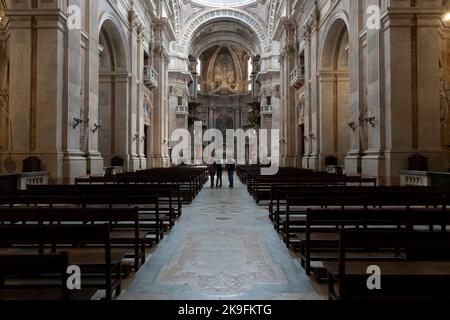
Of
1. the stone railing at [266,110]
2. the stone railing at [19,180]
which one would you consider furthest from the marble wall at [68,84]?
the stone railing at [266,110]

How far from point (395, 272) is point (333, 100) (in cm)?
1722

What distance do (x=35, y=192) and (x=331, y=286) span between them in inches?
211

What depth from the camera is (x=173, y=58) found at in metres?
40.7

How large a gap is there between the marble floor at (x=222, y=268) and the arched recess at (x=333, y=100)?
40.8ft

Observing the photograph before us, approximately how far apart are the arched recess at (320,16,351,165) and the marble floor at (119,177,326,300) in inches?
490

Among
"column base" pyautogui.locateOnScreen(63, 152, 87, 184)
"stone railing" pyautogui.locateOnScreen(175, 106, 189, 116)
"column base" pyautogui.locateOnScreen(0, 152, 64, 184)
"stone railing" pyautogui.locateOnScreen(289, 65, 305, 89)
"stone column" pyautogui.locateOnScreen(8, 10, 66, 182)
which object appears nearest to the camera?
"column base" pyautogui.locateOnScreen(0, 152, 64, 184)

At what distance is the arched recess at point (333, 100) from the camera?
62.8 feet

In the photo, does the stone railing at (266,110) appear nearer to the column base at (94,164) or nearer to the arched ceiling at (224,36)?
the arched ceiling at (224,36)

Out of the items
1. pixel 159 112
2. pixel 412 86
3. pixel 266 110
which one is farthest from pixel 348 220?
pixel 266 110

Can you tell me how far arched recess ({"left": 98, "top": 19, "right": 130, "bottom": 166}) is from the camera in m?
20.0

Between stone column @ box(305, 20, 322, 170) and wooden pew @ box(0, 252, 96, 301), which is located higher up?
stone column @ box(305, 20, 322, 170)

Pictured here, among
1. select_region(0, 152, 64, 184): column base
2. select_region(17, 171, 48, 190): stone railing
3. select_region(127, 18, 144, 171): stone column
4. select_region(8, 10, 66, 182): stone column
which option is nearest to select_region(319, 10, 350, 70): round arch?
select_region(127, 18, 144, 171): stone column

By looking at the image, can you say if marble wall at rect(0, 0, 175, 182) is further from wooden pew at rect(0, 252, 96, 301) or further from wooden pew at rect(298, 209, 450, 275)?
wooden pew at rect(0, 252, 96, 301)

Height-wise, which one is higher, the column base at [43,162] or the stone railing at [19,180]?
the column base at [43,162]
